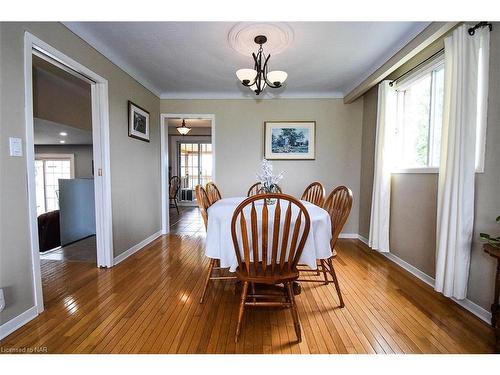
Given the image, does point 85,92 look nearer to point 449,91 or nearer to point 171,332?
point 171,332

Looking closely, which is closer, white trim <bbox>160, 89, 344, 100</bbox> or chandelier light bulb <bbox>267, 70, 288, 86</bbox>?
chandelier light bulb <bbox>267, 70, 288, 86</bbox>

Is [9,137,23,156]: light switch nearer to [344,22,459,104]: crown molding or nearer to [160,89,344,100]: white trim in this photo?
[160,89,344,100]: white trim

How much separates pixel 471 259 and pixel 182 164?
278 inches

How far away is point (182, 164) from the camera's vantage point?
24.5ft

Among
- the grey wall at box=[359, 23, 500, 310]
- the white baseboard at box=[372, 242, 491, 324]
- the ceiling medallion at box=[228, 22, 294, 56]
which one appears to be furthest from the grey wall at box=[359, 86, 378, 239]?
the ceiling medallion at box=[228, 22, 294, 56]

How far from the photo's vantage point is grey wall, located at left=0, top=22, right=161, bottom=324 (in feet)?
4.73

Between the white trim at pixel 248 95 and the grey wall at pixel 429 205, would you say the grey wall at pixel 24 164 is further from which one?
the grey wall at pixel 429 205

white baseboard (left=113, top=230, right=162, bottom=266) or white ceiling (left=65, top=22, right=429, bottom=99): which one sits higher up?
white ceiling (left=65, top=22, right=429, bottom=99)

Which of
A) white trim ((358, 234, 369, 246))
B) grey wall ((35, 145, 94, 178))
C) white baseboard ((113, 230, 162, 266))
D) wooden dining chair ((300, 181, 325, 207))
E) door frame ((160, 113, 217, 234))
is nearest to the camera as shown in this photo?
wooden dining chair ((300, 181, 325, 207))

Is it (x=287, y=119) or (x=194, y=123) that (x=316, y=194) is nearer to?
(x=287, y=119)

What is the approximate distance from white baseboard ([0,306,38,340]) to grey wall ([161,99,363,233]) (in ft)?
8.66

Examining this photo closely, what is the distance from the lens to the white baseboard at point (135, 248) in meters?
2.66

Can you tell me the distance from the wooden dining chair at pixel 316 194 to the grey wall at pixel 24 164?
7.48 feet
